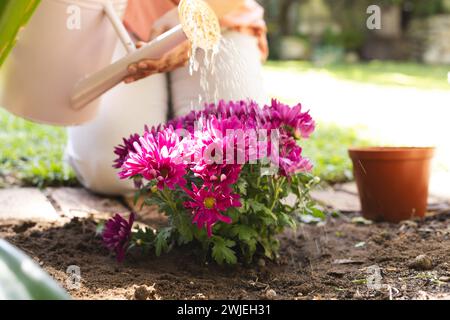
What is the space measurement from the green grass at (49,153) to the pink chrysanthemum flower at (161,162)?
1050 millimetres

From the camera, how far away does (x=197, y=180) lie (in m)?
1.34

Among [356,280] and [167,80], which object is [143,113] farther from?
[356,280]

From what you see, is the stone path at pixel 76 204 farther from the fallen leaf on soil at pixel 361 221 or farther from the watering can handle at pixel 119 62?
the watering can handle at pixel 119 62

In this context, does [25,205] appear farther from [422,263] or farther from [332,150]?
[332,150]

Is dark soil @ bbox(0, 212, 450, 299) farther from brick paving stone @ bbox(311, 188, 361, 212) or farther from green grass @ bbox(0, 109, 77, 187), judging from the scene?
green grass @ bbox(0, 109, 77, 187)

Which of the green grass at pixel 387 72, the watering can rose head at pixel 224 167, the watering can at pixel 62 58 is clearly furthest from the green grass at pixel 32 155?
the green grass at pixel 387 72

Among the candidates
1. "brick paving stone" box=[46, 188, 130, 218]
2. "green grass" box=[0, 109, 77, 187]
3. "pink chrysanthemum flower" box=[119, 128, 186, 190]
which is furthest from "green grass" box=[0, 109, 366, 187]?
"pink chrysanthemum flower" box=[119, 128, 186, 190]

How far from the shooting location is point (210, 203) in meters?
1.26

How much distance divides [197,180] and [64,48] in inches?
22.3

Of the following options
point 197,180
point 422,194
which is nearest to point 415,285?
point 197,180

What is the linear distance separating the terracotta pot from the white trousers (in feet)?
1.20

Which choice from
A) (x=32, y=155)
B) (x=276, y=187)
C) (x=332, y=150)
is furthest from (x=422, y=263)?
(x=32, y=155)

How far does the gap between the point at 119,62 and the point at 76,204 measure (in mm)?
652

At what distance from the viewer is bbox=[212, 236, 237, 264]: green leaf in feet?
4.38
